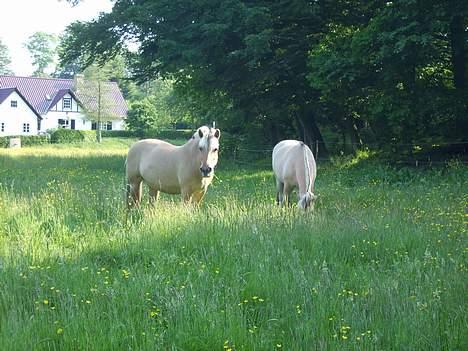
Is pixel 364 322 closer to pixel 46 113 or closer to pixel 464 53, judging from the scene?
pixel 464 53

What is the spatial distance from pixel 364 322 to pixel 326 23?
64.2 feet

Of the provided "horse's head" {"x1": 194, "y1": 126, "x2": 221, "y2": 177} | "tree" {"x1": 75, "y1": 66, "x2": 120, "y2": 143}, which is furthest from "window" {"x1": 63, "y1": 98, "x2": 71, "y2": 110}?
"horse's head" {"x1": 194, "y1": 126, "x2": 221, "y2": 177}

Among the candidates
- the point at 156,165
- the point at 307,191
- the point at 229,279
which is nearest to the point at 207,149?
the point at 156,165

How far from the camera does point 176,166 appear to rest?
10391 millimetres

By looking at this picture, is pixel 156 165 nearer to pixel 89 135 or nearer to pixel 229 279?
pixel 229 279

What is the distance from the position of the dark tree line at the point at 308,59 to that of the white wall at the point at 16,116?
49.4 m

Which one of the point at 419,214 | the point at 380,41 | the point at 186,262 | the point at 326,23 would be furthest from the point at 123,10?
the point at 186,262

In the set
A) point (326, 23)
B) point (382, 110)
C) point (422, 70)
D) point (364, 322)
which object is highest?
point (326, 23)

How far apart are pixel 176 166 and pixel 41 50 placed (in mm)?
129004

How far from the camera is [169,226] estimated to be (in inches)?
311

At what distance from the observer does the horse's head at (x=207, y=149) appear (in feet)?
30.6

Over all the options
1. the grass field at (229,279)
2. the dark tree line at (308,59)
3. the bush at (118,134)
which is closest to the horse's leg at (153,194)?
the grass field at (229,279)

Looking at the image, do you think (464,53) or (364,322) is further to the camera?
(464,53)

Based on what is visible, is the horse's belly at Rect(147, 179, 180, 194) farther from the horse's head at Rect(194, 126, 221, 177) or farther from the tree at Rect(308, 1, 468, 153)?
the tree at Rect(308, 1, 468, 153)
